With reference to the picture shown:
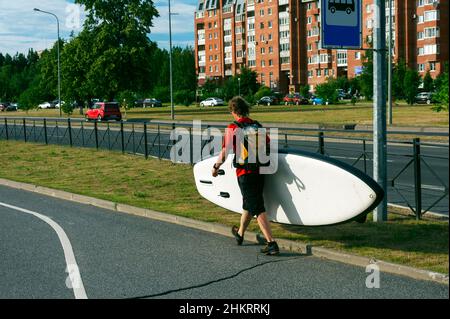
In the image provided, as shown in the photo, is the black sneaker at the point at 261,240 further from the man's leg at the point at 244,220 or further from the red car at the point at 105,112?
the red car at the point at 105,112

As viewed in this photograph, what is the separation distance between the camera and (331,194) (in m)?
8.02

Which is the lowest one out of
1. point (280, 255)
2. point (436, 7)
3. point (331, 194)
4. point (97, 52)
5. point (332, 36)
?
point (280, 255)

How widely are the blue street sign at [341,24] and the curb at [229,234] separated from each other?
9.17ft

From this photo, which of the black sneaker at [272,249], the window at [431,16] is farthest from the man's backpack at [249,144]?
the window at [431,16]

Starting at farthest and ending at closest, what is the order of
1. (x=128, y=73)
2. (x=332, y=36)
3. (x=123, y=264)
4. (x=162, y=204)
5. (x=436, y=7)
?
(x=436, y=7) → (x=128, y=73) → (x=162, y=204) → (x=332, y=36) → (x=123, y=264)

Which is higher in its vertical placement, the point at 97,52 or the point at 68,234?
the point at 97,52

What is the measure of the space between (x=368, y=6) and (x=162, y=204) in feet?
265

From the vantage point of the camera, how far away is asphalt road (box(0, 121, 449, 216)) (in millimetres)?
10820

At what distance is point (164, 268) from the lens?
7.07m

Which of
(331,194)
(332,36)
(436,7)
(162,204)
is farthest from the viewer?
(436,7)
